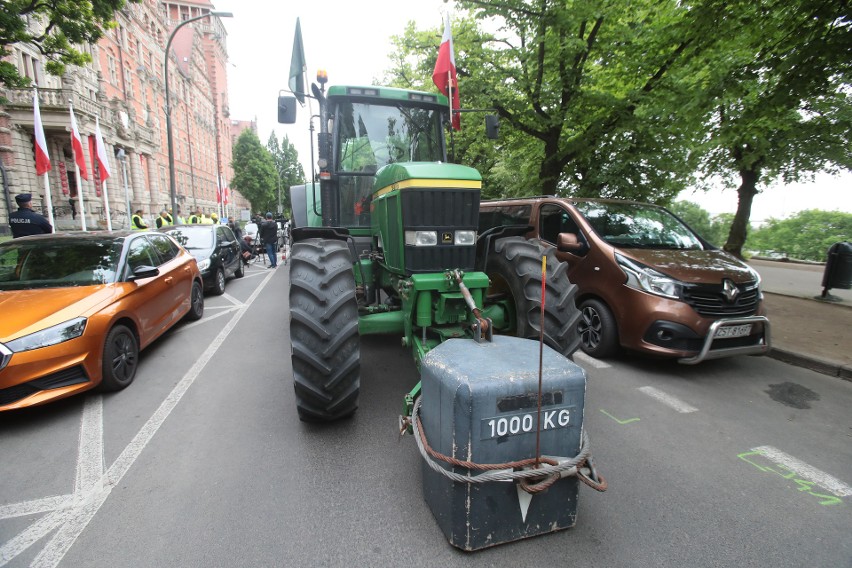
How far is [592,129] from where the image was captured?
31.7 feet

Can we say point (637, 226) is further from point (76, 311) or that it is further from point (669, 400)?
point (76, 311)

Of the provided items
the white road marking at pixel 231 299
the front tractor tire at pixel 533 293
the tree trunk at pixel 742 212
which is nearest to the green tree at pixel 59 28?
the white road marking at pixel 231 299

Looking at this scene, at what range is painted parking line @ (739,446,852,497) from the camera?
2.79m

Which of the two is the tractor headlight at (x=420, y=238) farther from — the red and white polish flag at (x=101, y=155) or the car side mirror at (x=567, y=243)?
the red and white polish flag at (x=101, y=155)

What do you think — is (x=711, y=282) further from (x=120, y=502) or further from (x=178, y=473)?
(x=120, y=502)

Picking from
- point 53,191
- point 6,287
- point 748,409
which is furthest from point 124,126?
point 748,409

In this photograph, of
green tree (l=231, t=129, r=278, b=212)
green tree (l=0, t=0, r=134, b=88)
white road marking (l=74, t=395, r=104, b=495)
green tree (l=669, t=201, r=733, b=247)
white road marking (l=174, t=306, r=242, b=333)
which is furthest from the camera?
green tree (l=231, t=129, r=278, b=212)

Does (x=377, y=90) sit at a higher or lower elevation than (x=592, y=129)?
lower

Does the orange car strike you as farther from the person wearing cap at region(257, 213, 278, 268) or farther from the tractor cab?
the person wearing cap at region(257, 213, 278, 268)

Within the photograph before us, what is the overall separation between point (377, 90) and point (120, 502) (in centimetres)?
439

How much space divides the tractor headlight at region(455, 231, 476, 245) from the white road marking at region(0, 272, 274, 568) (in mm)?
2940

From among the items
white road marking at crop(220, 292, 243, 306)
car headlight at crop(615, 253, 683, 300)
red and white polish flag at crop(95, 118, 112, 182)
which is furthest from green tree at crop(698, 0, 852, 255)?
red and white polish flag at crop(95, 118, 112, 182)

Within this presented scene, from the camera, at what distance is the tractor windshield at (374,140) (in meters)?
4.84

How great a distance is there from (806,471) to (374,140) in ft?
15.9
